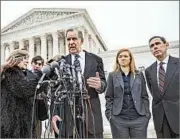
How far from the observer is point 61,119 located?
8.65ft

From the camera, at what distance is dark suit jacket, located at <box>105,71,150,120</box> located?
311cm

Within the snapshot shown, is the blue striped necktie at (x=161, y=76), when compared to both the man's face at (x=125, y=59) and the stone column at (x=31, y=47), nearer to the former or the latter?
the man's face at (x=125, y=59)

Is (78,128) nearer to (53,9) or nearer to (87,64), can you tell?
(87,64)

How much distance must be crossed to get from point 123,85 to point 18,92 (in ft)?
3.45

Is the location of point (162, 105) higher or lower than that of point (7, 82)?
lower

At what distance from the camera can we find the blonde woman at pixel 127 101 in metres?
3.06

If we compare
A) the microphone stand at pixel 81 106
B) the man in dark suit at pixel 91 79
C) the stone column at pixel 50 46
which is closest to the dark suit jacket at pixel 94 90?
the man in dark suit at pixel 91 79

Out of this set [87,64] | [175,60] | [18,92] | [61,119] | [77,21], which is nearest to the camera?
[61,119]

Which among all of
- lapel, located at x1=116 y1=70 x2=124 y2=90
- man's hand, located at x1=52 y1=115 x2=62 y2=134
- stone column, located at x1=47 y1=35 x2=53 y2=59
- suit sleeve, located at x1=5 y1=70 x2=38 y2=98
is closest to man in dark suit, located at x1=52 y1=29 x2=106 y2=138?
man's hand, located at x1=52 y1=115 x2=62 y2=134

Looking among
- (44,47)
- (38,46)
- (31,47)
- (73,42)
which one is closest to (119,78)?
(73,42)

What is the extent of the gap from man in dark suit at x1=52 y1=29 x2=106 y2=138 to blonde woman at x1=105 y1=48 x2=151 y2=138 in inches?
8.4

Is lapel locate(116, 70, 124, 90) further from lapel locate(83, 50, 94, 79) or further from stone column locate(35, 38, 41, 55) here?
stone column locate(35, 38, 41, 55)

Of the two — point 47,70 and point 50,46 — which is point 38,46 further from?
point 47,70

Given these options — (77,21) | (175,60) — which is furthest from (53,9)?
(175,60)
